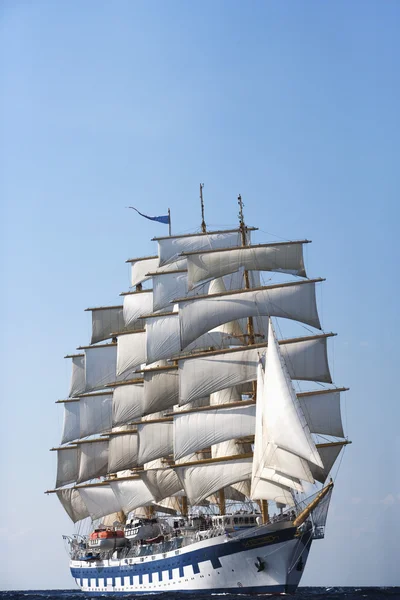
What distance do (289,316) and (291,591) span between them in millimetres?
16777

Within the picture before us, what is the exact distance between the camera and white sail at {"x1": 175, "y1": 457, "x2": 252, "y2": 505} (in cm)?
5656

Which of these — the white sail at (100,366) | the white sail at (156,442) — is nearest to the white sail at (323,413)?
the white sail at (156,442)

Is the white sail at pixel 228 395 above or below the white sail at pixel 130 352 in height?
below

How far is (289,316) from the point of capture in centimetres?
6038

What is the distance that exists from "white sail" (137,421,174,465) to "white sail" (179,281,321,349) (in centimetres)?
857

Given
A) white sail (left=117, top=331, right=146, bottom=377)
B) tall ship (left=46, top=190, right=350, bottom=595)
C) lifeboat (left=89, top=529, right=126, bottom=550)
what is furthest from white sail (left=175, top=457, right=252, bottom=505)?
white sail (left=117, top=331, right=146, bottom=377)

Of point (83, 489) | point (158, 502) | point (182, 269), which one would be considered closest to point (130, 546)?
point (158, 502)

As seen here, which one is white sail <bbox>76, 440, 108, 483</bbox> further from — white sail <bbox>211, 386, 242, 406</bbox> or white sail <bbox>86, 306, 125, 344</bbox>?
white sail <bbox>211, 386, 242, 406</bbox>

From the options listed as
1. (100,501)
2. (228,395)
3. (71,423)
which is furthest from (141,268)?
(228,395)

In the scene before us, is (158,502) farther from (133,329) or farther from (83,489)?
(133,329)

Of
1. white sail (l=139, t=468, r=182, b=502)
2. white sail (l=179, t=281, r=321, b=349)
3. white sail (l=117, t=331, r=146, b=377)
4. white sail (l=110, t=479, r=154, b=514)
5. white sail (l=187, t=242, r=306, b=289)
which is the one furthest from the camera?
white sail (l=117, t=331, r=146, b=377)

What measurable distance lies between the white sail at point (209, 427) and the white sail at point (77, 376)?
21.9 meters

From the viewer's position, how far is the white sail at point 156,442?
216 feet

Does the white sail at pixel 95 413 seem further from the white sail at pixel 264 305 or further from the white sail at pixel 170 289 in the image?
the white sail at pixel 264 305
